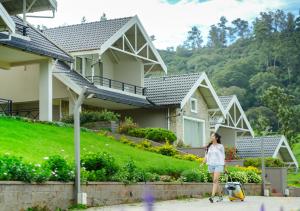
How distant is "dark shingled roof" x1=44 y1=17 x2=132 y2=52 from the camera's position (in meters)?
35.4

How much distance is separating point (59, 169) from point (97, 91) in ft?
64.7

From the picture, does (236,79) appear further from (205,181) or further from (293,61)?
(205,181)

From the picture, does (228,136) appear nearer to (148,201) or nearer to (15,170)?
(15,170)

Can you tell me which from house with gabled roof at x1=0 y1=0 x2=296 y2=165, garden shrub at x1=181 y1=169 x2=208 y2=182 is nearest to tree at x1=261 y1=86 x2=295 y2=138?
house with gabled roof at x1=0 y1=0 x2=296 y2=165

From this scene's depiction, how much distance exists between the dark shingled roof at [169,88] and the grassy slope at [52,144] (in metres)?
11.5

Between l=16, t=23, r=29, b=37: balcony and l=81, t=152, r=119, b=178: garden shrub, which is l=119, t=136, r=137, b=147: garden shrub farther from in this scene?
l=81, t=152, r=119, b=178: garden shrub

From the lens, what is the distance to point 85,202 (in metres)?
14.2

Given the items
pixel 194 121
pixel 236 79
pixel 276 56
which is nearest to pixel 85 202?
pixel 194 121

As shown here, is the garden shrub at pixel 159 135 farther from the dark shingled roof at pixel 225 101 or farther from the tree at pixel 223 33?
the tree at pixel 223 33

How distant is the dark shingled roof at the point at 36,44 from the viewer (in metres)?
26.0

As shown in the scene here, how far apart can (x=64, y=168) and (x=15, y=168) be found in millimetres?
1779

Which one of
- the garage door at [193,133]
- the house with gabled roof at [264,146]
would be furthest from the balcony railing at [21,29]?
the house with gabled roof at [264,146]

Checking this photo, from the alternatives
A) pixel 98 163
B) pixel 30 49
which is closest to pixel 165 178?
pixel 98 163

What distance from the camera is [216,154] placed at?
16.7m
